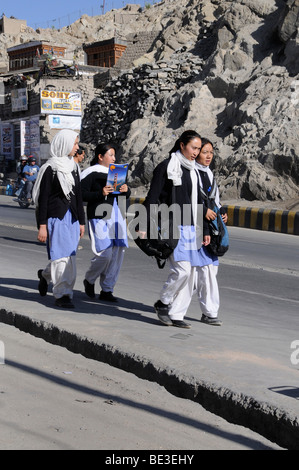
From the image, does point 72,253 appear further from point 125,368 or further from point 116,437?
point 116,437

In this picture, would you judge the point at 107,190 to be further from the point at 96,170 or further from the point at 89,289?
the point at 89,289

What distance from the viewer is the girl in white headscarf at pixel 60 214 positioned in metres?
7.19

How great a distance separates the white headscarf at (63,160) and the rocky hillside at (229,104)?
14776mm

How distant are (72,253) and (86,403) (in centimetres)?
289

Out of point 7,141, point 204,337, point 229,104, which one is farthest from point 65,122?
point 204,337

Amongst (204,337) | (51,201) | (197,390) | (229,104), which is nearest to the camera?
(197,390)

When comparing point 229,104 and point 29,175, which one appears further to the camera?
point 229,104

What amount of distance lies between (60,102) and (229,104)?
12.4 metres

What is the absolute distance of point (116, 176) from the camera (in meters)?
7.43

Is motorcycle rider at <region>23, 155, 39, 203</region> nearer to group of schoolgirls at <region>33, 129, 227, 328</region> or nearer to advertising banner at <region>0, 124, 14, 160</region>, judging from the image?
group of schoolgirls at <region>33, 129, 227, 328</region>

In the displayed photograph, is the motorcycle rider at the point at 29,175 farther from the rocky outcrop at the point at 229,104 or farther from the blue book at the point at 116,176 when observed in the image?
the blue book at the point at 116,176

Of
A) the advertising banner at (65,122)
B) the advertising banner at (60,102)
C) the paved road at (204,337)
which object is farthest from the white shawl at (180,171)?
the advertising banner at (60,102)

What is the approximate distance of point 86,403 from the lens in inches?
177

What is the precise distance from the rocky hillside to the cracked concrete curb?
53.0 ft
